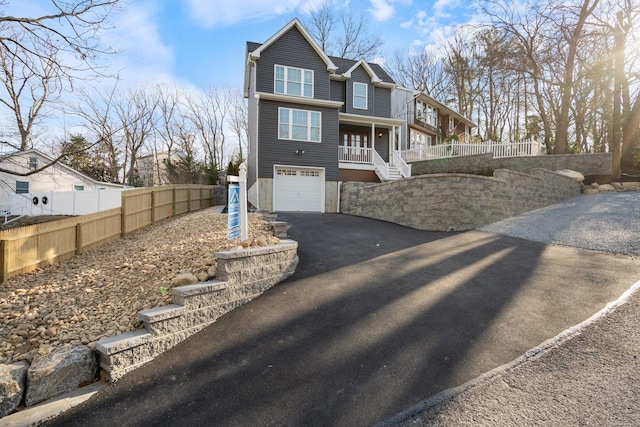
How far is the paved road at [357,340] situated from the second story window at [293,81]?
1142 cm

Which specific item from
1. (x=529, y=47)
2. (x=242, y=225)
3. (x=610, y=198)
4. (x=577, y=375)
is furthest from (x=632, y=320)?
(x=529, y=47)

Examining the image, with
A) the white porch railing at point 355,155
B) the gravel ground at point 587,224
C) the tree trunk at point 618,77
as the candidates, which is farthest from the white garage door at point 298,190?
the tree trunk at point 618,77

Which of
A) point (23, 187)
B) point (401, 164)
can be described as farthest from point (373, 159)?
point (23, 187)

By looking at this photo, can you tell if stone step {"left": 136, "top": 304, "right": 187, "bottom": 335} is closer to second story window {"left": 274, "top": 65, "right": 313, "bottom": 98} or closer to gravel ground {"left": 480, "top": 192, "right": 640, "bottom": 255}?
gravel ground {"left": 480, "top": 192, "right": 640, "bottom": 255}

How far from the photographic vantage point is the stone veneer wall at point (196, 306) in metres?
2.95

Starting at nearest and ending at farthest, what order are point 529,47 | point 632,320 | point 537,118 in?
1. point 632,320
2. point 529,47
3. point 537,118

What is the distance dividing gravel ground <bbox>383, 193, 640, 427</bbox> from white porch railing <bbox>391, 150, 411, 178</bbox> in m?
12.4

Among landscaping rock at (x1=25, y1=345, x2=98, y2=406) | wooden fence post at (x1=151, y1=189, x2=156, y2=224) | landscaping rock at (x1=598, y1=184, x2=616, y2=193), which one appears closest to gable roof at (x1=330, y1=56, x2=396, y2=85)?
landscaping rock at (x1=598, y1=184, x2=616, y2=193)

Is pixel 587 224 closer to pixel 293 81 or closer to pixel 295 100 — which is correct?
pixel 295 100

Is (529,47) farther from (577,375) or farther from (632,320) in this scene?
(577,375)

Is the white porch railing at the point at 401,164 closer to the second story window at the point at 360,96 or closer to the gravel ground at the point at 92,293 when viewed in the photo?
the second story window at the point at 360,96

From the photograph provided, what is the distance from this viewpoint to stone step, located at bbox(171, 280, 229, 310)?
11.5ft

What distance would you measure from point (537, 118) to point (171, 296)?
33.5 meters

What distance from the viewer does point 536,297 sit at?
4211 millimetres
